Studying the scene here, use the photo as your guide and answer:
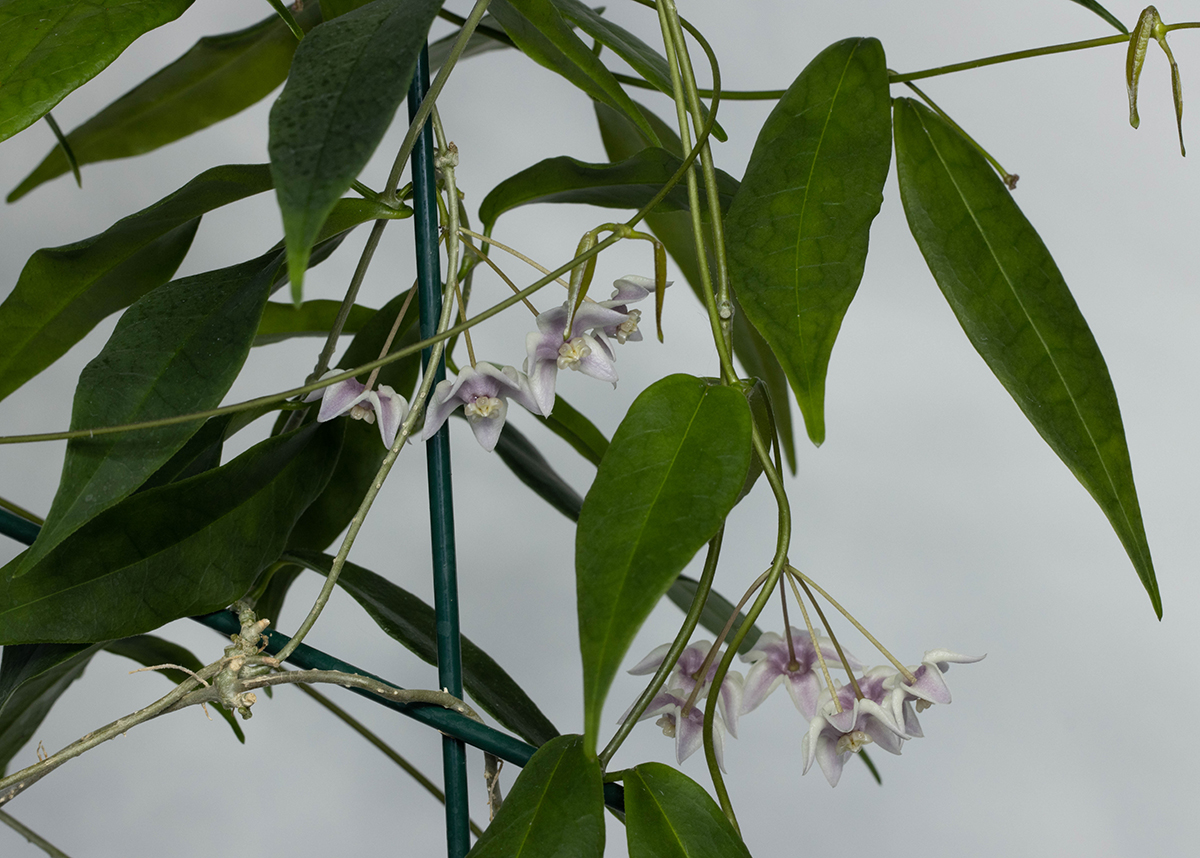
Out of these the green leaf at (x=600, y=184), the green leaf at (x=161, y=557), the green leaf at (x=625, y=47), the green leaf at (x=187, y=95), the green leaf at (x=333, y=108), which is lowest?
the green leaf at (x=161, y=557)

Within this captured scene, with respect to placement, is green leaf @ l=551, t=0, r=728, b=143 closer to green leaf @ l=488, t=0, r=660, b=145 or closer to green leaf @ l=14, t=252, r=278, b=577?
green leaf @ l=488, t=0, r=660, b=145

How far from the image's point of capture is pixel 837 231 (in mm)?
371

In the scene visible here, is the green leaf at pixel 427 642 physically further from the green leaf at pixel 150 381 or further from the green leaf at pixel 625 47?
the green leaf at pixel 625 47

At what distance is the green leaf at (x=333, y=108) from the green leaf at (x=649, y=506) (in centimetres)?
12

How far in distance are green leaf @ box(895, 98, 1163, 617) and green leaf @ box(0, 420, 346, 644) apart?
30cm

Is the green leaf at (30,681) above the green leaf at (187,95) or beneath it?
beneath

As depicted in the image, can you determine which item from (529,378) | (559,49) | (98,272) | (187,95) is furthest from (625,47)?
(187,95)

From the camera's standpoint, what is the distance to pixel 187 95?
768 millimetres

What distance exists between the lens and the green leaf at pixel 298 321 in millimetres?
702

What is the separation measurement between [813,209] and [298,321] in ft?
1.44

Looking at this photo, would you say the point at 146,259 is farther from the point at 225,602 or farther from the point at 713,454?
the point at 713,454

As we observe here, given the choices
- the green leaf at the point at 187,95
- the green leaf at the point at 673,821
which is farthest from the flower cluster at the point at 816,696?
the green leaf at the point at 187,95

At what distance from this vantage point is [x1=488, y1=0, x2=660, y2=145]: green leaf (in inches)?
16.6

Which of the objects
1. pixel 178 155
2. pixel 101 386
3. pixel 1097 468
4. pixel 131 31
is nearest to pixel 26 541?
pixel 101 386
